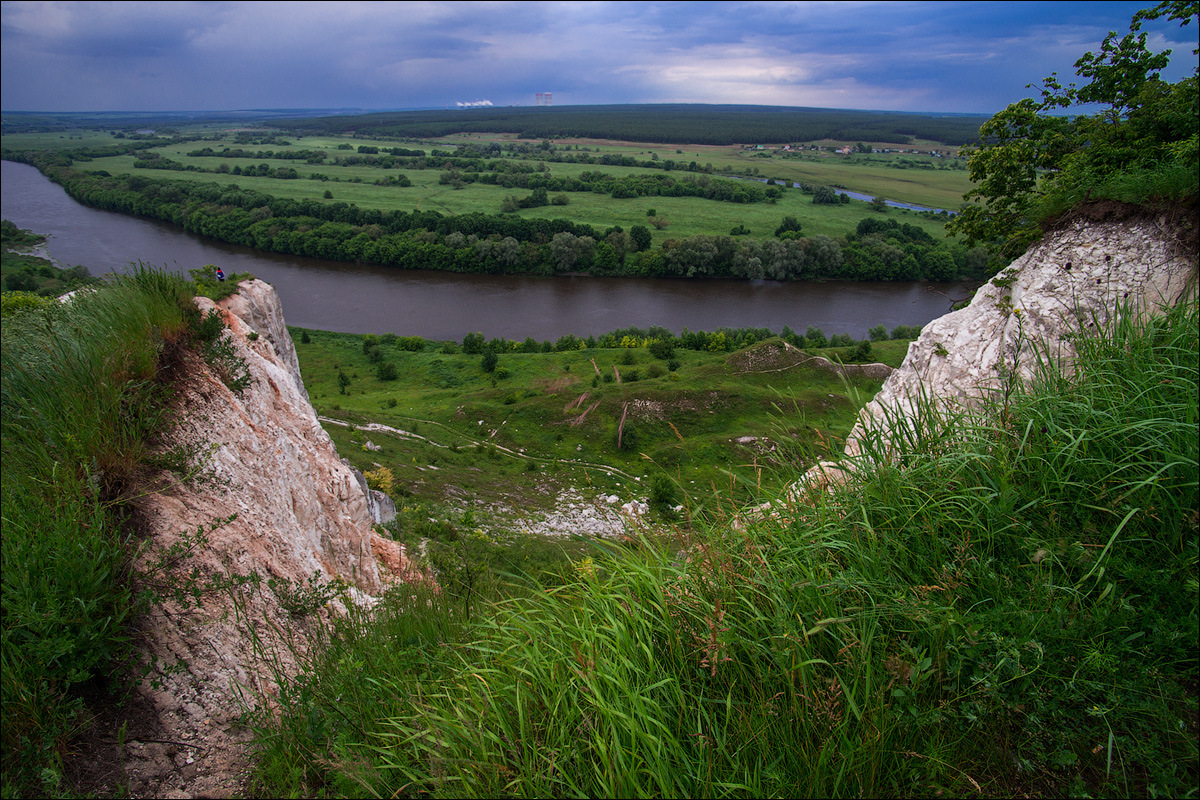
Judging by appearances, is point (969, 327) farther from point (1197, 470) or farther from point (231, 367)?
point (231, 367)

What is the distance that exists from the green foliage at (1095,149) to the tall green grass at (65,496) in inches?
501

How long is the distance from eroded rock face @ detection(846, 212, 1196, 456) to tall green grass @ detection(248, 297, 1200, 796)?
112 inches

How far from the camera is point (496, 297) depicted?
276ft

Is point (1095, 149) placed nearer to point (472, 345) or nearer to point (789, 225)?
point (472, 345)

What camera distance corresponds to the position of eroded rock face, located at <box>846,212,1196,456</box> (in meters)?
7.75

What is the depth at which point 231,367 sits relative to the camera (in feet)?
33.3

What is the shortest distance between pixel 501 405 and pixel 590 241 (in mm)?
52315

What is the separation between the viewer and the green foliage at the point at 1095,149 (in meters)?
8.41

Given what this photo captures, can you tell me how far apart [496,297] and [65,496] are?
81669 mm

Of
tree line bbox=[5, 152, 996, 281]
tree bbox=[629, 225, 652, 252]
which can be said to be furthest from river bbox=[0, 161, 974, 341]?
tree bbox=[629, 225, 652, 252]

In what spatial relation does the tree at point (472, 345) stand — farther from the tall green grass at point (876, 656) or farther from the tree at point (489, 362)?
the tall green grass at point (876, 656)

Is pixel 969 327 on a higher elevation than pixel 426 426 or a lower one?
higher

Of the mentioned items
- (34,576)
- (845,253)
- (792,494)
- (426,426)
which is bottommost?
(426,426)

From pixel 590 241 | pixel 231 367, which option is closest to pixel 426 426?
pixel 231 367
